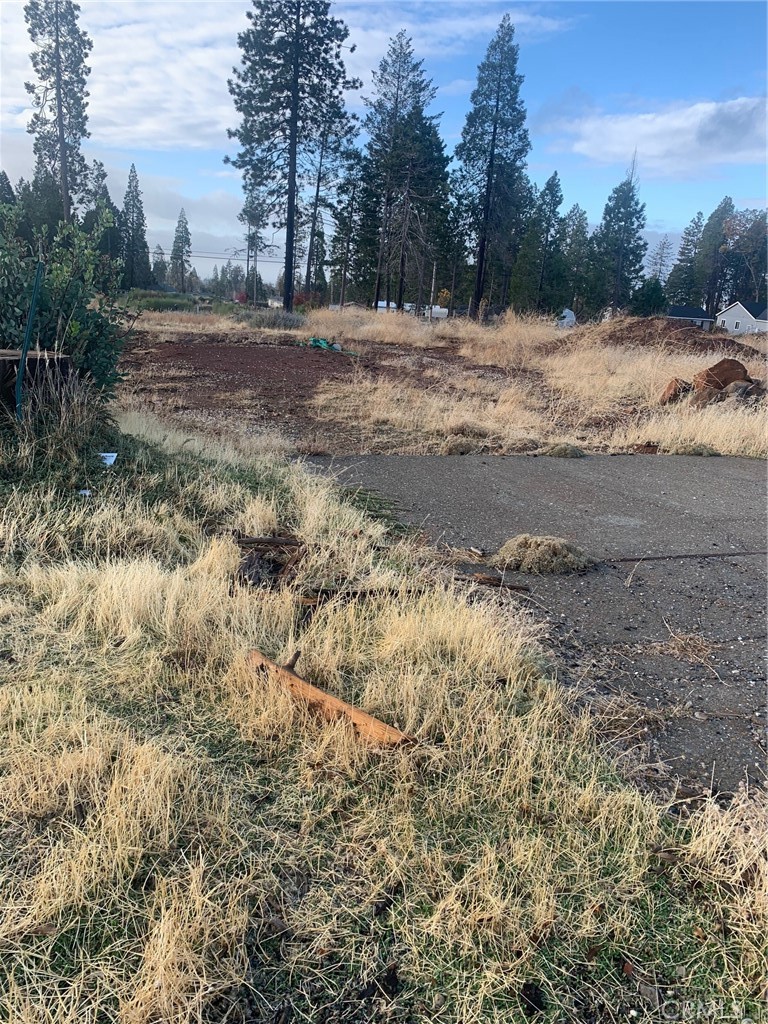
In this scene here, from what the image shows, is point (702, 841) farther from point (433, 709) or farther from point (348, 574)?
point (348, 574)

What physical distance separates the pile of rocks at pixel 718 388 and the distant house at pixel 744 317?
54.0 metres

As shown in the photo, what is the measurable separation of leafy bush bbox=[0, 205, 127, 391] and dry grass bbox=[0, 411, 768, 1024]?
2795mm

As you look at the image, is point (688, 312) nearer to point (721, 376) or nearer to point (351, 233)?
point (351, 233)

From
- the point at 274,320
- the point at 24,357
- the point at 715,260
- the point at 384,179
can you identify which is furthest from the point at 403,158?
the point at 715,260

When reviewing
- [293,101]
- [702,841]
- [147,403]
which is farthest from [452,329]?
[702,841]

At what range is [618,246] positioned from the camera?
53.0 m

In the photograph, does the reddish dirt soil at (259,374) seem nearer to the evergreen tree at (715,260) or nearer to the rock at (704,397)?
the rock at (704,397)

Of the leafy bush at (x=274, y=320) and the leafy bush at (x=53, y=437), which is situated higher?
the leafy bush at (x=274, y=320)

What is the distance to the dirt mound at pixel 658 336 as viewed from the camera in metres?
18.7

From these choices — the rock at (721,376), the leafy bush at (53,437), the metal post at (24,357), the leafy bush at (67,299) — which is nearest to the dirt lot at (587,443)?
the rock at (721,376)

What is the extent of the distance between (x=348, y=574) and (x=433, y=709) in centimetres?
133

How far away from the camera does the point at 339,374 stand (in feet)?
46.4

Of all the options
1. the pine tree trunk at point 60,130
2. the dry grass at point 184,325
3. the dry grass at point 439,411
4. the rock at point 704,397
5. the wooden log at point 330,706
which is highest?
the pine tree trunk at point 60,130

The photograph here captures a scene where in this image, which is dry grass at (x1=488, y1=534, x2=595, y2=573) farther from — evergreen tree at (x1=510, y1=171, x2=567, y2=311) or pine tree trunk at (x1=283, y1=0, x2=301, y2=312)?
evergreen tree at (x1=510, y1=171, x2=567, y2=311)
